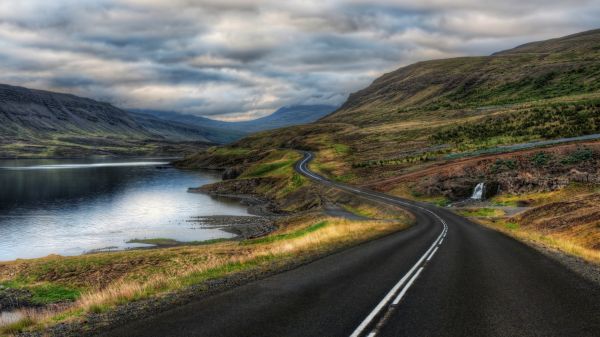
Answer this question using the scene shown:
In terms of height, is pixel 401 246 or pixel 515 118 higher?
pixel 515 118

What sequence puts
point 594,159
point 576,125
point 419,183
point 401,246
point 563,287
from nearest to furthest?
point 563,287, point 401,246, point 594,159, point 419,183, point 576,125

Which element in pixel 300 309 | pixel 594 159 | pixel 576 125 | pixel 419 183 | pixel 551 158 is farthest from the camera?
pixel 576 125

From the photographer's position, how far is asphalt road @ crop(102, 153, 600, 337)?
31.8 feet

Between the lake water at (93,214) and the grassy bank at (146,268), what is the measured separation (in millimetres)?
15378

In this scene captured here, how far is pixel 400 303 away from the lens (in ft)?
38.2

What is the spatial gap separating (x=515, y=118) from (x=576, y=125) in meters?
28.9

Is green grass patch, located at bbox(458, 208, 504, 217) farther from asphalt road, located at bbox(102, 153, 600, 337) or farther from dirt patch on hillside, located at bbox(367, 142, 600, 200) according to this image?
asphalt road, located at bbox(102, 153, 600, 337)

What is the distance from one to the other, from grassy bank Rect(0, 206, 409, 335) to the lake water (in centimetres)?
1538

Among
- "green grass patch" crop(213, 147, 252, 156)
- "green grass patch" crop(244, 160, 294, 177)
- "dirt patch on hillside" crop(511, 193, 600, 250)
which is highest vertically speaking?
"green grass patch" crop(213, 147, 252, 156)

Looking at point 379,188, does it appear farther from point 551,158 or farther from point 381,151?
point 381,151

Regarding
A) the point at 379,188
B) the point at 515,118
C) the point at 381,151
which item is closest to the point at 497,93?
the point at 515,118

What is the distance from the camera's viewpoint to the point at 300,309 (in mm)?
11125

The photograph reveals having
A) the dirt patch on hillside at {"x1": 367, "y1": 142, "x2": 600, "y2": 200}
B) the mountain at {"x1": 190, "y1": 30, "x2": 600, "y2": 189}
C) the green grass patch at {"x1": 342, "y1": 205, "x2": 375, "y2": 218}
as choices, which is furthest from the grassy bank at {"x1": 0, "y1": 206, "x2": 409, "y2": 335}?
the mountain at {"x1": 190, "y1": 30, "x2": 600, "y2": 189}

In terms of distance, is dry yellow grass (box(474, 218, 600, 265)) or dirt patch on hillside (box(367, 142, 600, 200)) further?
dirt patch on hillside (box(367, 142, 600, 200))
